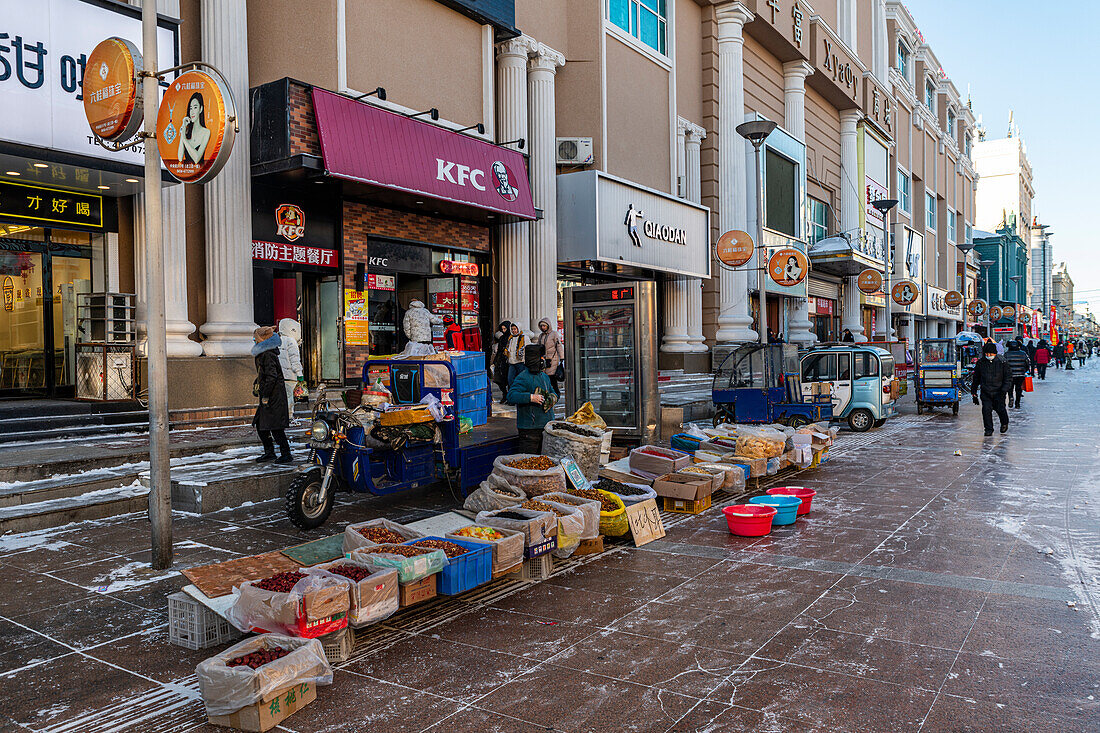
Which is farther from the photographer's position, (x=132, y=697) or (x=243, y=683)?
(x=132, y=697)

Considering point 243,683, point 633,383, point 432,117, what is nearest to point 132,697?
point 243,683

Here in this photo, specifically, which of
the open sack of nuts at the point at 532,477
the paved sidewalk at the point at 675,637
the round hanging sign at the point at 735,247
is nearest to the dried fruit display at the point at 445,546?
the paved sidewalk at the point at 675,637

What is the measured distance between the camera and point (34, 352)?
1332 cm

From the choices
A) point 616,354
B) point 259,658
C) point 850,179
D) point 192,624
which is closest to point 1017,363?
point 850,179

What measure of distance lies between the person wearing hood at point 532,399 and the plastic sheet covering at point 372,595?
4.39m

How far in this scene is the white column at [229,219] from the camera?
12875 mm

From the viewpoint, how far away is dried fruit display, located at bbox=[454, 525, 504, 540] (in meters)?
5.89

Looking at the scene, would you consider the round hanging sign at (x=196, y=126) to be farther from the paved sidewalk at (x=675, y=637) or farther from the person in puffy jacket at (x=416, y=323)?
the person in puffy jacket at (x=416, y=323)

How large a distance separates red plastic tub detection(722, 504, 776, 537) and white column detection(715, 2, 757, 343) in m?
19.3

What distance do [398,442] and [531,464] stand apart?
1.42m

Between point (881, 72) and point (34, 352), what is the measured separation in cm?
4418

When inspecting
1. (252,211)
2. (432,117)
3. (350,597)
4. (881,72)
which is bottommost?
(350,597)

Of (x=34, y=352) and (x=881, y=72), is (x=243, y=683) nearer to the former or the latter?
(x=34, y=352)

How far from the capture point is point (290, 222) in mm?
14539
